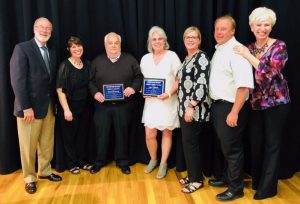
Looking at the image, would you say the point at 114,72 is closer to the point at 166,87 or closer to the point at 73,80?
the point at 73,80

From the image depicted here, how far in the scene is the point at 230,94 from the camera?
255cm

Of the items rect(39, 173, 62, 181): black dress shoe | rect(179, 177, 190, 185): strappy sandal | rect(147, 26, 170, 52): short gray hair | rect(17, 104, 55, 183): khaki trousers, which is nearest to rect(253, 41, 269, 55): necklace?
rect(147, 26, 170, 52): short gray hair

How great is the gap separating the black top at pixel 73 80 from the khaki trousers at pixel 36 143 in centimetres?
24

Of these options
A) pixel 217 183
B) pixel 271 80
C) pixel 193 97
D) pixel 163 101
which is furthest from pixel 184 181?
pixel 271 80

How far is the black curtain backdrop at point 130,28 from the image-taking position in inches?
122

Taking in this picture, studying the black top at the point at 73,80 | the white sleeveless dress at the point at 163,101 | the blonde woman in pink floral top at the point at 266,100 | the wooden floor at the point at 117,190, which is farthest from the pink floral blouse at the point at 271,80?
the black top at the point at 73,80

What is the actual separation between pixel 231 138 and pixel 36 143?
72.2 inches

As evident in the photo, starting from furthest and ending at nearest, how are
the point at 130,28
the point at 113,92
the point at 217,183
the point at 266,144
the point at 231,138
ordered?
1. the point at 130,28
2. the point at 113,92
3. the point at 217,183
4. the point at 266,144
5. the point at 231,138

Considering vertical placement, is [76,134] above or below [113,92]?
below

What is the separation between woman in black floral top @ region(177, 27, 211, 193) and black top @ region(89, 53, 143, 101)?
0.56 metres

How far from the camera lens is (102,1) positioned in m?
3.29

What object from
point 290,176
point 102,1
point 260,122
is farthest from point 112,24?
point 290,176

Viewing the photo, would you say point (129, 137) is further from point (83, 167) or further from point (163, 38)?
point (163, 38)

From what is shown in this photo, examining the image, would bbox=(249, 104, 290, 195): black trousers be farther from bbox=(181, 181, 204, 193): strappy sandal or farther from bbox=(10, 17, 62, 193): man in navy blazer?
bbox=(10, 17, 62, 193): man in navy blazer
